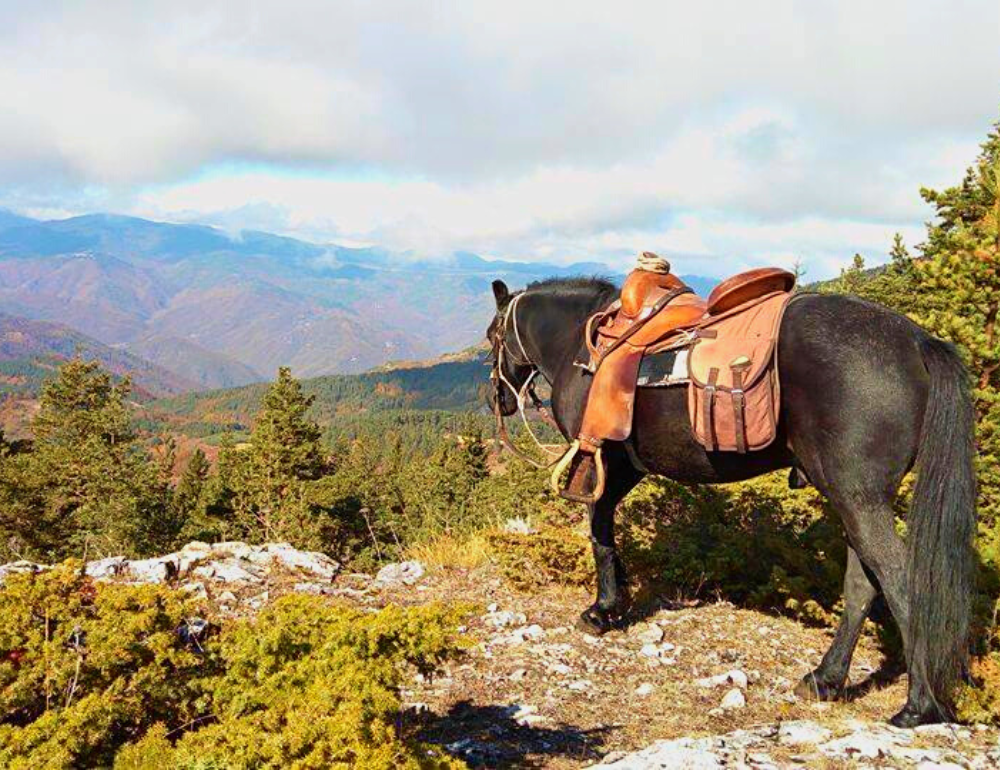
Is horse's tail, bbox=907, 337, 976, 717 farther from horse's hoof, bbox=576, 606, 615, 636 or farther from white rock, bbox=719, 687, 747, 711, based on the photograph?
horse's hoof, bbox=576, 606, 615, 636

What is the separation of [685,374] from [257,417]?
3800 centimetres

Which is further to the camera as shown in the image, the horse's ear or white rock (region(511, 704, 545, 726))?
the horse's ear

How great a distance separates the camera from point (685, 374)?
4852 millimetres

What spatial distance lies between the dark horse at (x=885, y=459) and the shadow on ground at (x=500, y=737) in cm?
196

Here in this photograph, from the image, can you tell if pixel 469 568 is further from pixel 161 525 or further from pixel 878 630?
pixel 161 525

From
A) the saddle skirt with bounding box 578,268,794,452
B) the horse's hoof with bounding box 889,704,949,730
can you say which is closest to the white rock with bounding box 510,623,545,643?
the saddle skirt with bounding box 578,268,794,452

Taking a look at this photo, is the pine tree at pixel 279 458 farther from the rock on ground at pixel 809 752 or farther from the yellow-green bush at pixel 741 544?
the rock on ground at pixel 809 752

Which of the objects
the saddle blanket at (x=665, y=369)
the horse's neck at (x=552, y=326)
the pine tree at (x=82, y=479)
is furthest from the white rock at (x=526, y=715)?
the pine tree at (x=82, y=479)

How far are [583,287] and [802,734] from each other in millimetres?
4461

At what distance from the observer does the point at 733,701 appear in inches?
189

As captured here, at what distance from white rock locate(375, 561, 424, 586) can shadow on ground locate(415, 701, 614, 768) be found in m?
3.53

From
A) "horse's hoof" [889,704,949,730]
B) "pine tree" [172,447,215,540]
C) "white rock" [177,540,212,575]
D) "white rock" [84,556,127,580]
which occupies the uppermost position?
"horse's hoof" [889,704,949,730]

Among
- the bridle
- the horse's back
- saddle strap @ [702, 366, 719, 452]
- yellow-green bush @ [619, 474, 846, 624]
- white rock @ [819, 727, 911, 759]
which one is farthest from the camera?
the bridle

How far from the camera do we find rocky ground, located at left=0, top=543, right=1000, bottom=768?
10.8 ft
